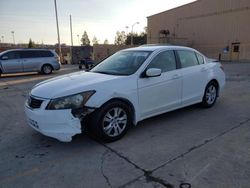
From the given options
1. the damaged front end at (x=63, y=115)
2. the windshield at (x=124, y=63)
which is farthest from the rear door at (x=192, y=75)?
the damaged front end at (x=63, y=115)

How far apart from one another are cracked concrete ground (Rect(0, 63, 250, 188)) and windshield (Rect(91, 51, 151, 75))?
3.89 ft

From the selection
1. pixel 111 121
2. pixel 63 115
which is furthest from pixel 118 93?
pixel 63 115

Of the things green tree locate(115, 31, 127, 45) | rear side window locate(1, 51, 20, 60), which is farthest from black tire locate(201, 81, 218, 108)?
green tree locate(115, 31, 127, 45)

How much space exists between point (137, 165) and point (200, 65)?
11.0 feet

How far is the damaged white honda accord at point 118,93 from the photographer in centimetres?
378

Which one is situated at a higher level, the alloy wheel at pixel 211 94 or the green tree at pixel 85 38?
the green tree at pixel 85 38

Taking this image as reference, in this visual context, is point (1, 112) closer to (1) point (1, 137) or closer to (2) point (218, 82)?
(1) point (1, 137)

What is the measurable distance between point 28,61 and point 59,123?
44.6 feet

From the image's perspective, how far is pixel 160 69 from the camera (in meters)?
4.61

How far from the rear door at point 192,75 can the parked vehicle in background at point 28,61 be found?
42.4 ft

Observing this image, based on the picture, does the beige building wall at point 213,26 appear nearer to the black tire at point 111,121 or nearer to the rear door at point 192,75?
the rear door at point 192,75

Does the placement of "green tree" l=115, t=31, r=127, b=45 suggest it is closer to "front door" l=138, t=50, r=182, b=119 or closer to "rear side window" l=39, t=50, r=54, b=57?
"rear side window" l=39, t=50, r=54, b=57

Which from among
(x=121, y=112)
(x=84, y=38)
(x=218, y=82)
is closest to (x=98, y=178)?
(x=121, y=112)

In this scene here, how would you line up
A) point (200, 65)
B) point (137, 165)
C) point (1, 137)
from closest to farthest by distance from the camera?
point (137, 165) < point (1, 137) < point (200, 65)
